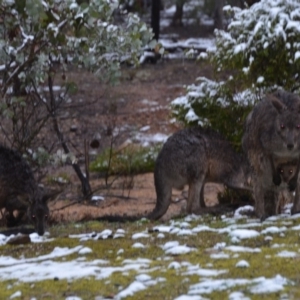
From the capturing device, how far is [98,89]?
21.4 metres

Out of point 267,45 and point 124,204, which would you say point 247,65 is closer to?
point 267,45

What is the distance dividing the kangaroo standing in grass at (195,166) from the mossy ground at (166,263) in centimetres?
164

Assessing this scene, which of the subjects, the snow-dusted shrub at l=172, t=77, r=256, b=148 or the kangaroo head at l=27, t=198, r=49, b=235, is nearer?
the kangaroo head at l=27, t=198, r=49, b=235

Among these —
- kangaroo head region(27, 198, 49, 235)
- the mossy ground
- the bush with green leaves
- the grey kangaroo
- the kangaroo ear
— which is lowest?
the mossy ground

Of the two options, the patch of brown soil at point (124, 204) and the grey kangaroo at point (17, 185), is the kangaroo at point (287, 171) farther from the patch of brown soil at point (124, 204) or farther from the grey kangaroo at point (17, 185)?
the grey kangaroo at point (17, 185)

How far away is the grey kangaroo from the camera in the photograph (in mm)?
8617

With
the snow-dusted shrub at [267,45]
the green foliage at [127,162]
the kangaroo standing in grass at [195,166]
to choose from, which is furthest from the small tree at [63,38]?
the green foliage at [127,162]

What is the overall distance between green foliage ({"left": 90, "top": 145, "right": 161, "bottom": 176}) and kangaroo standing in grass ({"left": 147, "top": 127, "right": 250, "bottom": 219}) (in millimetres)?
4445

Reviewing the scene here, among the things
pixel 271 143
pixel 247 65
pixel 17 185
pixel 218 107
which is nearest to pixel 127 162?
pixel 218 107

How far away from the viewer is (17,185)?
8.83 meters

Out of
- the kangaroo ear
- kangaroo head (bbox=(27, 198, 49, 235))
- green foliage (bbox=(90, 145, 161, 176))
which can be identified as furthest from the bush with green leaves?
green foliage (bbox=(90, 145, 161, 176))

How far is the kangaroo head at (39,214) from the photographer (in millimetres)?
8062

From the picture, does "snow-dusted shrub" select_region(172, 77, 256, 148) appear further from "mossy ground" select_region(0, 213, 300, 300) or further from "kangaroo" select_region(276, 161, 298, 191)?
"mossy ground" select_region(0, 213, 300, 300)

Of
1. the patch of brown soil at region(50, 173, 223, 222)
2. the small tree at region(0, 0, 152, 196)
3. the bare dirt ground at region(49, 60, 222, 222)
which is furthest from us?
the bare dirt ground at region(49, 60, 222, 222)
